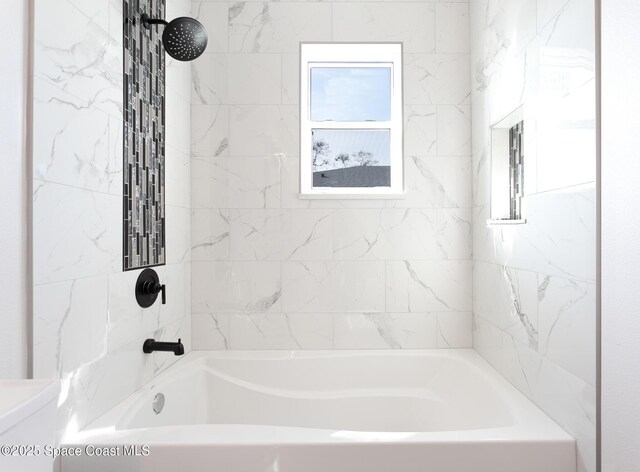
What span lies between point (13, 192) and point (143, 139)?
793 mm

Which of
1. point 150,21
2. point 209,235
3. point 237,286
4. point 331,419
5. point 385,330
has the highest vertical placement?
point 150,21

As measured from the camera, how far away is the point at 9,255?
1086 millimetres

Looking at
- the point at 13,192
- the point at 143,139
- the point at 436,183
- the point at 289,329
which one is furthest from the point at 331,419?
the point at 13,192

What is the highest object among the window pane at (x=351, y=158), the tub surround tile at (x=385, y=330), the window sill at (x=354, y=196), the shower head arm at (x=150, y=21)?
the shower head arm at (x=150, y=21)

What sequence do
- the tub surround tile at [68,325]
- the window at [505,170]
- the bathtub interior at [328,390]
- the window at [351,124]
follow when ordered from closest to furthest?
the tub surround tile at [68,325] → the window at [505,170] → the bathtub interior at [328,390] → the window at [351,124]

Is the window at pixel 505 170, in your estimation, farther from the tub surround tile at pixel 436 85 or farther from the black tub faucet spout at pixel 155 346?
the black tub faucet spout at pixel 155 346

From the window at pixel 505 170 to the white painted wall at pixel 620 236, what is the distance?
771 mm

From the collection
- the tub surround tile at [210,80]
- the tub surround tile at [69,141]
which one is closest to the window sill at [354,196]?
the tub surround tile at [210,80]

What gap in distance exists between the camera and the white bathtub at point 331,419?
1.31m

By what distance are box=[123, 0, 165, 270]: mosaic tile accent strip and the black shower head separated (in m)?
0.17

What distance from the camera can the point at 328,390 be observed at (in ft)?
7.50

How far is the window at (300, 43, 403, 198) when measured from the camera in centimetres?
253

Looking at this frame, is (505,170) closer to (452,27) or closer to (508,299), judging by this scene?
(508,299)

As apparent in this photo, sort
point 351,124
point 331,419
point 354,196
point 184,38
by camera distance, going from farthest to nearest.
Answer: point 351,124 < point 354,196 < point 331,419 < point 184,38
